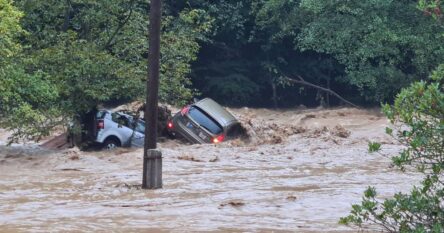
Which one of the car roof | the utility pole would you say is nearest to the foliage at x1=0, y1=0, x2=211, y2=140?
the car roof

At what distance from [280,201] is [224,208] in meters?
1.04

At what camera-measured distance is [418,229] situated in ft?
17.4

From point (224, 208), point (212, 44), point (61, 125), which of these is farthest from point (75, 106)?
point (212, 44)

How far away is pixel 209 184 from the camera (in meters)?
14.5

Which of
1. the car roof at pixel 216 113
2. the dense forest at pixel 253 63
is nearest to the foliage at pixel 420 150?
the dense forest at pixel 253 63

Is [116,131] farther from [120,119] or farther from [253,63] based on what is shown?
[253,63]

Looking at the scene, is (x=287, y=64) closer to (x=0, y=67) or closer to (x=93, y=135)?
(x=93, y=135)

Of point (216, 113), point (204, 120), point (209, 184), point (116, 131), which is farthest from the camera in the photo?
point (216, 113)

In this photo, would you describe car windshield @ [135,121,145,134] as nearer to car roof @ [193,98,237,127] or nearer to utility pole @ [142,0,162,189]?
car roof @ [193,98,237,127]

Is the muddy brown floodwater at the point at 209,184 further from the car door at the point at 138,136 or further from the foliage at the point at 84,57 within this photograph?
the foliage at the point at 84,57

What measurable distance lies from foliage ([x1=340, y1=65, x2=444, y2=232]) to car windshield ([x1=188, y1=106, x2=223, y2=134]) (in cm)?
1461

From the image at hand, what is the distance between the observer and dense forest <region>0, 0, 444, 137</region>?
1756 centimetres

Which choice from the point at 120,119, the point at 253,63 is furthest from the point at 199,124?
the point at 253,63

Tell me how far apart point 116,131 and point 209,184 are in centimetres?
621
